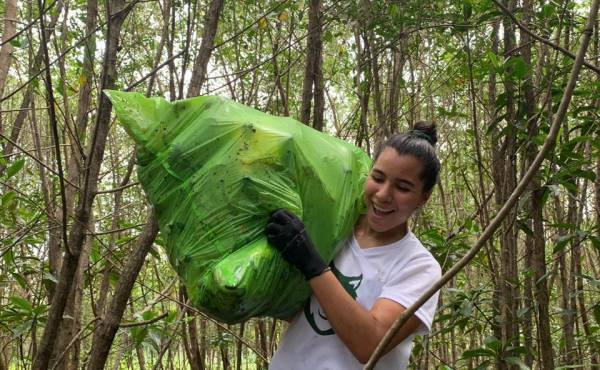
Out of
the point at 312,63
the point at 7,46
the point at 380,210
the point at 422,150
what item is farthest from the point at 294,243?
the point at 7,46

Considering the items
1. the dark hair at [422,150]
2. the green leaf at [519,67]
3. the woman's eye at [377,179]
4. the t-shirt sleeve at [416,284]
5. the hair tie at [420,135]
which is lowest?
the t-shirt sleeve at [416,284]

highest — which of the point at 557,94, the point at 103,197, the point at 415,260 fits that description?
the point at 103,197

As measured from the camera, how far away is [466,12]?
7.51ft

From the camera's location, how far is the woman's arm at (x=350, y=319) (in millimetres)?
1129

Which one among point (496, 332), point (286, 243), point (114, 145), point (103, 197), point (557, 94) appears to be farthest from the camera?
point (103, 197)

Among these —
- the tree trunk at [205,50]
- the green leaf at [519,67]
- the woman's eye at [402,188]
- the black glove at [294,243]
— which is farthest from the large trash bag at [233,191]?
the green leaf at [519,67]

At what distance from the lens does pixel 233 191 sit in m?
1.16

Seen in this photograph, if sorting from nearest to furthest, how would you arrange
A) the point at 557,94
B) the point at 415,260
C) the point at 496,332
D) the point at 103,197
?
the point at 415,260, the point at 557,94, the point at 496,332, the point at 103,197

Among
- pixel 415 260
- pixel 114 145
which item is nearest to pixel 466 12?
pixel 415 260

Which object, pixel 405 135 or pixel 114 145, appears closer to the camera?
pixel 405 135

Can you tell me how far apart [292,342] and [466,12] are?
5.21ft

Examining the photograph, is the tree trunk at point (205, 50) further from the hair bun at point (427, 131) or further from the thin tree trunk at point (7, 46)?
the thin tree trunk at point (7, 46)

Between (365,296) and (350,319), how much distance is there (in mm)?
139

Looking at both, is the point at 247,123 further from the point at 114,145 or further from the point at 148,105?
the point at 114,145
